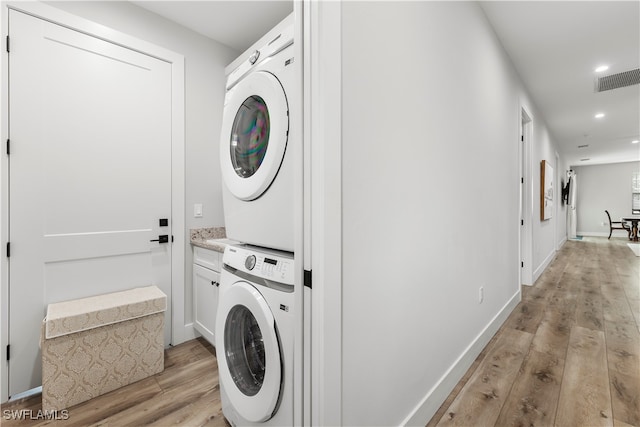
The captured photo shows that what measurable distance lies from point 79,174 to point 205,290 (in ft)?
3.77

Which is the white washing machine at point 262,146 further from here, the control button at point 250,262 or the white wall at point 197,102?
the white wall at point 197,102

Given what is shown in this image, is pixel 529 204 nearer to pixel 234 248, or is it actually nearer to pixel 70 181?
pixel 234 248

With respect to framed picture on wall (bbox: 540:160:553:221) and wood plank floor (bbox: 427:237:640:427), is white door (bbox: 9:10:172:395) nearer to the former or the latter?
wood plank floor (bbox: 427:237:640:427)

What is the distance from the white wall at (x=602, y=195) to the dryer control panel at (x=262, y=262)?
13221 mm

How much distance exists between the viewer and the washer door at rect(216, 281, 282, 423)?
1.07m

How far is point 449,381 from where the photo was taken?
1633 millimetres

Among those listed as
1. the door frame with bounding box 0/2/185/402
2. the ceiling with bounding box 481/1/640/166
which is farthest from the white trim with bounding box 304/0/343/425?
the ceiling with bounding box 481/1/640/166

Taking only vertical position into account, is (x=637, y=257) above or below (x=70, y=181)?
below

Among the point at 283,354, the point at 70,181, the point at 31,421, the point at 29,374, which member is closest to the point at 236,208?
the point at 283,354

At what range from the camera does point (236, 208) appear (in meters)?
1.36

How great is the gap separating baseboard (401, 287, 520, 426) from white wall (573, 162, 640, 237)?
11186 millimetres

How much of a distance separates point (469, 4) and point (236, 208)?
204 centimetres

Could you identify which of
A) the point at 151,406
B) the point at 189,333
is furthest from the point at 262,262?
the point at 189,333

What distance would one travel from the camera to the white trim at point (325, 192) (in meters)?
0.91
